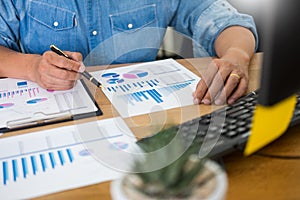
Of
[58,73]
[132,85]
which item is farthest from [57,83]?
[132,85]

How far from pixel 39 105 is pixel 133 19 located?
0.50 metres

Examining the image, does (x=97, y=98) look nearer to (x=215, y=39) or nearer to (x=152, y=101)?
(x=152, y=101)

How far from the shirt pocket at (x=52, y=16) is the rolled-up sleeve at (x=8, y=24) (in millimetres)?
46

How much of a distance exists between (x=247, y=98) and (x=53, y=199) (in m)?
0.40

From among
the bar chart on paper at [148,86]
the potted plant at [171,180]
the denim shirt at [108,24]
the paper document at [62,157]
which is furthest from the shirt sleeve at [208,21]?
the potted plant at [171,180]

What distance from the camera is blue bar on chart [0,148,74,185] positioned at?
0.61 m

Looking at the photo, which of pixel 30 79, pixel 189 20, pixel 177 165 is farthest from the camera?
pixel 189 20

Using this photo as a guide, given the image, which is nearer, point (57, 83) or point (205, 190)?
point (205, 190)

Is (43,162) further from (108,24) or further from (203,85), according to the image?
(108,24)

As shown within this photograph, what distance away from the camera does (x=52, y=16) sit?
1149 millimetres

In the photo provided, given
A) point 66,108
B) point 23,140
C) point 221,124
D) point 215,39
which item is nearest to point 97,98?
point 66,108

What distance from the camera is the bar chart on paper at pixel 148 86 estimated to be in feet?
2.70

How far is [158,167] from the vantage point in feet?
1.27

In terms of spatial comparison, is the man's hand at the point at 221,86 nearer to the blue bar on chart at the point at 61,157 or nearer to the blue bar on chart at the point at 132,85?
the blue bar on chart at the point at 132,85
